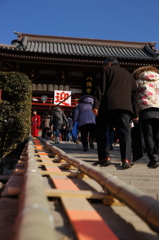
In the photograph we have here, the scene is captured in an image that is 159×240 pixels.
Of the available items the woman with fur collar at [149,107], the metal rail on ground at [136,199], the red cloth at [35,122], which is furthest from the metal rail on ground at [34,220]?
the red cloth at [35,122]

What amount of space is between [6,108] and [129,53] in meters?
15.2

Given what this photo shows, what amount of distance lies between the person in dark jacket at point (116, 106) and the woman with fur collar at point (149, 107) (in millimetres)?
230

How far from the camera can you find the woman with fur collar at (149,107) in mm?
4192

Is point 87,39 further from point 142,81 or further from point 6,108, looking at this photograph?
point 142,81

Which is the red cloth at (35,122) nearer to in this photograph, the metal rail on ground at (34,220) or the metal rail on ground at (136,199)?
the metal rail on ground at (136,199)

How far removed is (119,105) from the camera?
3.87m

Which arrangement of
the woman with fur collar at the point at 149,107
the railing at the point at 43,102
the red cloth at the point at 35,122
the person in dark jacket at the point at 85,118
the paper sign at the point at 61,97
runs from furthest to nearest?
the railing at the point at 43,102 < the paper sign at the point at 61,97 < the red cloth at the point at 35,122 < the person in dark jacket at the point at 85,118 < the woman with fur collar at the point at 149,107

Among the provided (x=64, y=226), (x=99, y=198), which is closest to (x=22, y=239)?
(x=64, y=226)

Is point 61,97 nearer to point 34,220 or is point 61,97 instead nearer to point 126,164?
point 126,164

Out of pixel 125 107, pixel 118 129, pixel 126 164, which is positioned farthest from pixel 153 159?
pixel 125 107

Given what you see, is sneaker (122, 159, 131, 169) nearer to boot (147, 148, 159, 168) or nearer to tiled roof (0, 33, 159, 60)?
boot (147, 148, 159, 168)

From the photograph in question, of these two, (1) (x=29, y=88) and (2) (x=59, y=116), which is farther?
(2) (x=59, y=116)

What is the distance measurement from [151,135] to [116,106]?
882mm

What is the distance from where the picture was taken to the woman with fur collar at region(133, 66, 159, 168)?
13.8 feet
